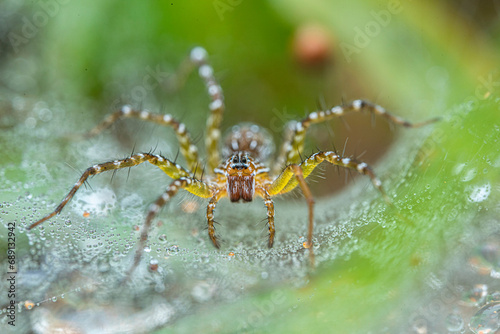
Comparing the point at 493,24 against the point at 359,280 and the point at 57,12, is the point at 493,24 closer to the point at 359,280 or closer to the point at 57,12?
the point at 359,280

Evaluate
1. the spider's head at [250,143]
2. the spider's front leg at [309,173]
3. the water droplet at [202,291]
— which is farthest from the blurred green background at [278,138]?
the spider's head at [250,143]

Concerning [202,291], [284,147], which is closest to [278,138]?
[284,147]

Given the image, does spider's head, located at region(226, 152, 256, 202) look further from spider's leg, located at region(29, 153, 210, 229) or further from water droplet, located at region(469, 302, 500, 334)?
water droplet, located at region(469, 302, 500, 334)

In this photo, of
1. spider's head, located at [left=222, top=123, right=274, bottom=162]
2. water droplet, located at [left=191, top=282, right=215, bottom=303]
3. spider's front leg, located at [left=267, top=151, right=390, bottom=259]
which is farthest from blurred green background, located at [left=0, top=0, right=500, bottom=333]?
spider's head, located at [left=222, top=123, right=274, bottom=162]

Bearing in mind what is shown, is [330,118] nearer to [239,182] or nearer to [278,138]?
[239,182]

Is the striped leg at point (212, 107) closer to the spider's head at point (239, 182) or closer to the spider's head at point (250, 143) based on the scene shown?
the spider's head at point (250, 143)

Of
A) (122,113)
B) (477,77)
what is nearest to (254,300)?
(122,113)
